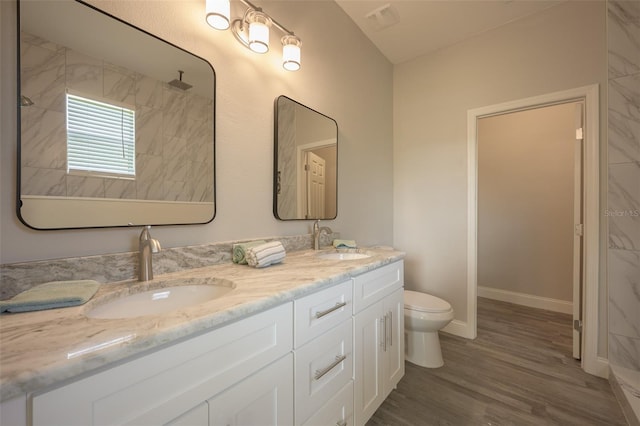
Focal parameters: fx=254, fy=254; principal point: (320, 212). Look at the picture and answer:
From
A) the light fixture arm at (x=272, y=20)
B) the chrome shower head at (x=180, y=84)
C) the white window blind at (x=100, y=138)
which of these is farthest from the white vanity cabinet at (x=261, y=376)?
the light fixture arm at (x=272, y=20)

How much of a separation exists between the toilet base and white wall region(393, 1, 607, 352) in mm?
627

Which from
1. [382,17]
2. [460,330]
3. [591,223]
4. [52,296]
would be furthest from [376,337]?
[382,17]

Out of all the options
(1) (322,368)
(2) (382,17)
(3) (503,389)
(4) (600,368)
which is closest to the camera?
(1) (322,368)

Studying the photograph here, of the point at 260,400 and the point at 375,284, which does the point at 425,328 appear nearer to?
the point at 375,284

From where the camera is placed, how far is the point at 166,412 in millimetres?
544

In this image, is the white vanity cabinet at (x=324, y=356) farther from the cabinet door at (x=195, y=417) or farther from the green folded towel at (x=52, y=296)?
the green folded towel at (x=52, y=296)

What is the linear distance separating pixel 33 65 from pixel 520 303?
419 cm

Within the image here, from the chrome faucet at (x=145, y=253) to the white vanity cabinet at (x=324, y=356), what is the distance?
53 cm

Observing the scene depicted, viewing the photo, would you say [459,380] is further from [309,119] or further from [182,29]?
[182,29]

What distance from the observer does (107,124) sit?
876 millimetres

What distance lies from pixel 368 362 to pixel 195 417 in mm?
889

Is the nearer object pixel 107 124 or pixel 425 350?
pixel 107 124

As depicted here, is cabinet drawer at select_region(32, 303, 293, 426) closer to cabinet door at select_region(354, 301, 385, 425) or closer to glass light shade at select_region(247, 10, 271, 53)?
cabinet door at select_region(354, 301, 385, 425)

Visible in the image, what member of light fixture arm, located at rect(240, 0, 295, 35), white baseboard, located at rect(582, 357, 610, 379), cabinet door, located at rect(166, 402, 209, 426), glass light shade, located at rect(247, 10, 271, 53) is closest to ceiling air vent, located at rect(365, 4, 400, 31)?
light fixture arm, located at rect(240, 0, 295, 35)
